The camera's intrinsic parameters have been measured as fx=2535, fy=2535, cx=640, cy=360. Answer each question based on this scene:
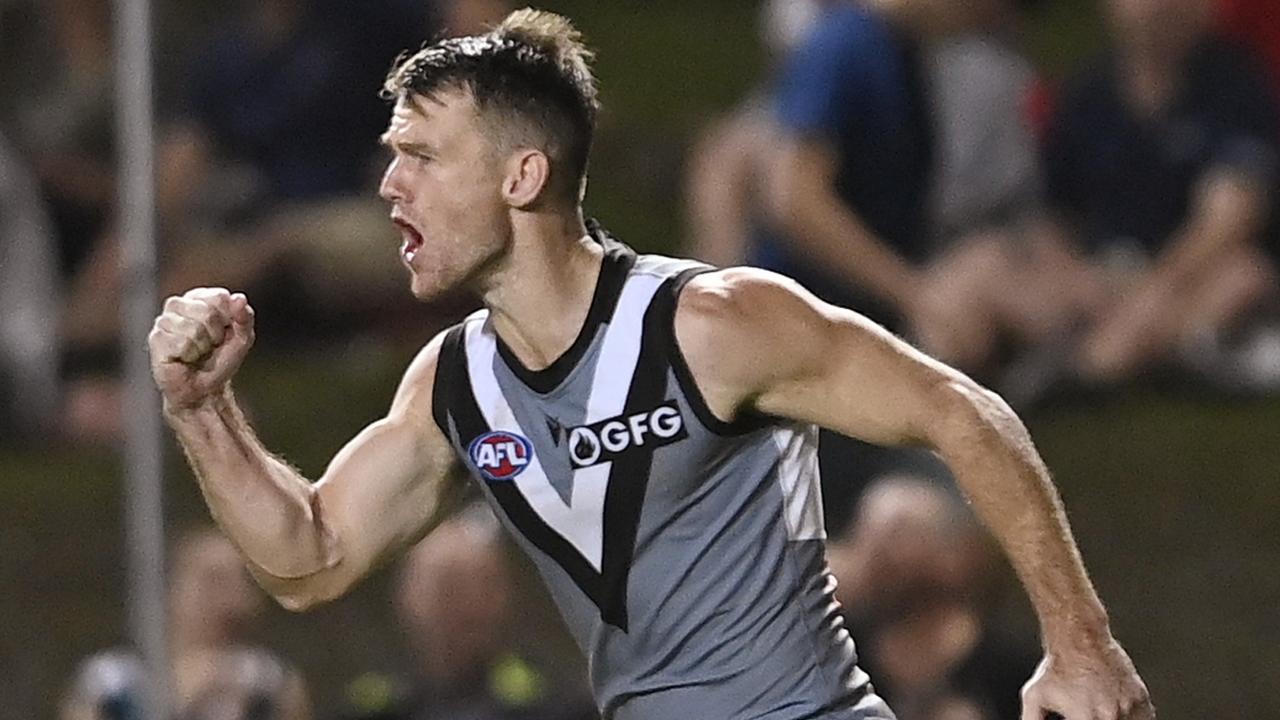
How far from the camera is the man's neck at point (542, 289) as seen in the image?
333cm

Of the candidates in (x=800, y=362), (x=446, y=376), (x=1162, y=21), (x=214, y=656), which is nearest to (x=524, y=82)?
(x=446, y=376)

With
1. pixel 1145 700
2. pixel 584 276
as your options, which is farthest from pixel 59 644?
pixel 1145 700

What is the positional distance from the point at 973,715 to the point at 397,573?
5.63 ft

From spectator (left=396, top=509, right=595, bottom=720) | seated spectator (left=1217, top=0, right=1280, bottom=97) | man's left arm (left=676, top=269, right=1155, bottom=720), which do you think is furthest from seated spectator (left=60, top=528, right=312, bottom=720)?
seated spectator (left=1217, top=0, right=1280, bottom=97)

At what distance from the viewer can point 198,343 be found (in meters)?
3.25

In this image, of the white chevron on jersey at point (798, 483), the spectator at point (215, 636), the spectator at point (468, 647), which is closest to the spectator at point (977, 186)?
the spectator at point (468, 647)

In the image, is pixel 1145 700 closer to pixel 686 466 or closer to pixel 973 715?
pixel 686 466

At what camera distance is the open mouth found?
333 centimetres

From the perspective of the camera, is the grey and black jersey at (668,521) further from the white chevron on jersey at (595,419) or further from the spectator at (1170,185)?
the spectator at (1170,185)

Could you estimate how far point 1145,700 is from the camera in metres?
3.05

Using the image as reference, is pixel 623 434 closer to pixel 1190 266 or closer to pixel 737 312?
pixel 737 312

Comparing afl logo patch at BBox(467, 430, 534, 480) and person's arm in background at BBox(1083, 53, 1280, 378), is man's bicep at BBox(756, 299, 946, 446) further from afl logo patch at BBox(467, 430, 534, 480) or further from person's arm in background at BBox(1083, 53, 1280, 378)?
person's arm in background at BBox(1083, 53, 1280, 378)

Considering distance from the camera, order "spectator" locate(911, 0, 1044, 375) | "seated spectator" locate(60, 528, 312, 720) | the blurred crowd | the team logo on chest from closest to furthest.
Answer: the team logo on chest < "seated spectator" locate(60, 528, 312, 720) < the blurred crowd < "spectator" locate(911, 0, 1044, 375)

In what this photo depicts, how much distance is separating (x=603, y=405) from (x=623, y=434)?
Answer: 0.05 meters
